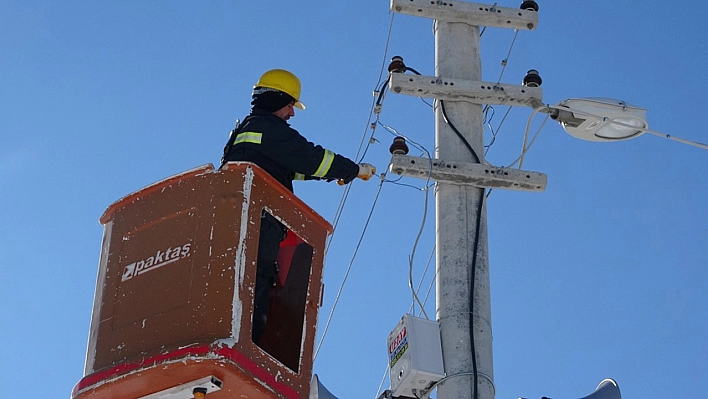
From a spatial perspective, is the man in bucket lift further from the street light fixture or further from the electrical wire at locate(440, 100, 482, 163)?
the street light fixture

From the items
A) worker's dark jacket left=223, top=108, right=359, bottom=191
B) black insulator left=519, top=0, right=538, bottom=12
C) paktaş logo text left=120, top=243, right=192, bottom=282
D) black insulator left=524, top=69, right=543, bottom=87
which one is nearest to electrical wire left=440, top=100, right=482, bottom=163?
black insulator left=524, top=69, right=543, bottom=87

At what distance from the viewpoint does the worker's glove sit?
8844mm

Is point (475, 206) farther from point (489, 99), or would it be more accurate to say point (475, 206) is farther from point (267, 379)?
point (267, 379)

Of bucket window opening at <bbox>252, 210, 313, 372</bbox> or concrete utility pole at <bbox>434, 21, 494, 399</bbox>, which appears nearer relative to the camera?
bucket window opening at <bbox>252, 210, 313, 372</bbox>

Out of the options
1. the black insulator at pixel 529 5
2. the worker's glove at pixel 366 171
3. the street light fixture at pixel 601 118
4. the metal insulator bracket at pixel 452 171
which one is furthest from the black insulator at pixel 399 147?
the black insulator at pixel 529 5

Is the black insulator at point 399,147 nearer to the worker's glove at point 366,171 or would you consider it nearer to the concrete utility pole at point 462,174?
the concrete utility pole at point 462,174

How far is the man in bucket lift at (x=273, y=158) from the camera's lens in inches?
316

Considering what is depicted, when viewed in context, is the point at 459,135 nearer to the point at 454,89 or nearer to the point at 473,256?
the point at 454,89

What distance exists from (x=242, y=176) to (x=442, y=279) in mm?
1883

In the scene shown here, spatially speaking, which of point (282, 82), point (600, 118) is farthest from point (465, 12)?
point (282, 82)

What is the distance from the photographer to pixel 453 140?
974 centimetres

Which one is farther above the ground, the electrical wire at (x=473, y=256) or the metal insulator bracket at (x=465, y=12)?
the metal insulator bracket at (x=465, y=12)

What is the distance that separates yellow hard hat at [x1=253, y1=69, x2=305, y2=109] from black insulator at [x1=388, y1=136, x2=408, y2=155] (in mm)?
806

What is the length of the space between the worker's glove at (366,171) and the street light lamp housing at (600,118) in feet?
5.57
